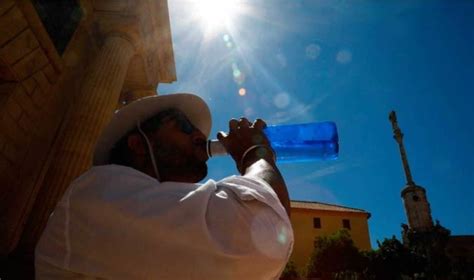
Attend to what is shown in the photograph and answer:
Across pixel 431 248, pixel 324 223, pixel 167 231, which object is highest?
pixel 324 223

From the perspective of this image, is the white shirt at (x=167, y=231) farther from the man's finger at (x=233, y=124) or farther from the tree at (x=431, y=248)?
the tree at (x=431, y=248)

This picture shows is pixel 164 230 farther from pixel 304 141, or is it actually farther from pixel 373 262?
pixel 373 262

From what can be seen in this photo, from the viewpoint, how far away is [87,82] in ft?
21.1

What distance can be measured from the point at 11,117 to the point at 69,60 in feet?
8.75

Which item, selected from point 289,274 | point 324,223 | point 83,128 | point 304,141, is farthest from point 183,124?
point 324,223

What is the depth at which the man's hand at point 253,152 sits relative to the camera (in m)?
1.25

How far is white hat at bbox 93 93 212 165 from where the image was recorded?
1766mm

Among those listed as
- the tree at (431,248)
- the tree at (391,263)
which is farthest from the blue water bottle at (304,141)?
the tree at (391,263)

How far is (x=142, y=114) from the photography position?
189 cm

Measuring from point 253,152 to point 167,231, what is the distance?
27.5 inches

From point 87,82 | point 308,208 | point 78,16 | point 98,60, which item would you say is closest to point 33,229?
point 87,82

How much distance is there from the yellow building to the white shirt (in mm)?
36906

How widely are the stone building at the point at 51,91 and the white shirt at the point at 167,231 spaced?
422cm

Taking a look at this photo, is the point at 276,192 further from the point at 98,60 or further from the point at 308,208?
the point at 308,208
